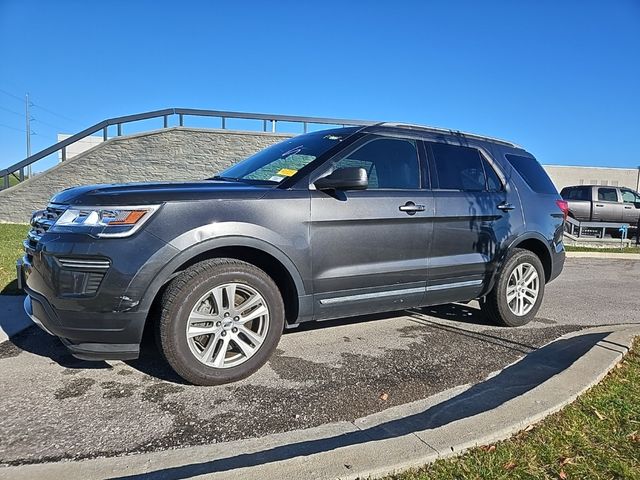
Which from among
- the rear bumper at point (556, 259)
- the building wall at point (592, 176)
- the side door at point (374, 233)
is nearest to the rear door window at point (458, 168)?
the side door at point (374, 233)

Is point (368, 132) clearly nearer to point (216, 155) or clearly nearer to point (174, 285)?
point (174, 285)

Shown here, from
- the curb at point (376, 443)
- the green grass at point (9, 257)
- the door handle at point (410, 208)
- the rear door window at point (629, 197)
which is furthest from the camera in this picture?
the rear door window at point (629, 197)

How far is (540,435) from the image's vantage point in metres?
→ 2.43

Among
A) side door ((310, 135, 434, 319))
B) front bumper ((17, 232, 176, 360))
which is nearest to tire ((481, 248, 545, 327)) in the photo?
side door ((310, 135, 434, 319))

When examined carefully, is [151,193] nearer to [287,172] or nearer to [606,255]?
[287,172]

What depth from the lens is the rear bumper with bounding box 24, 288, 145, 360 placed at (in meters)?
2.85

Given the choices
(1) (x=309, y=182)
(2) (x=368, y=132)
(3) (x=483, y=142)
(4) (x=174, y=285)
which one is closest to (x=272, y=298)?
(4) (x=174, y=285)

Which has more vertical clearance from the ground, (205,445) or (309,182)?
(309,182)

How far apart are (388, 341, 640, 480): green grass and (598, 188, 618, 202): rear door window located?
59.1 feet

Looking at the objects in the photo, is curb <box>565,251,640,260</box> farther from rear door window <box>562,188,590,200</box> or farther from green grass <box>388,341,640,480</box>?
green grass <box>388,341,640,480</box>

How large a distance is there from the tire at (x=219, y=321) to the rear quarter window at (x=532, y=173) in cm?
315

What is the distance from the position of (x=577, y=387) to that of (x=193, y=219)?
8.84 ft

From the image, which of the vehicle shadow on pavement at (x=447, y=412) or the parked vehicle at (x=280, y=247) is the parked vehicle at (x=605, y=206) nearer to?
the parked vehicle at (x=280, y=247)

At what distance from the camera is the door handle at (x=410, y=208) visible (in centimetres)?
385
